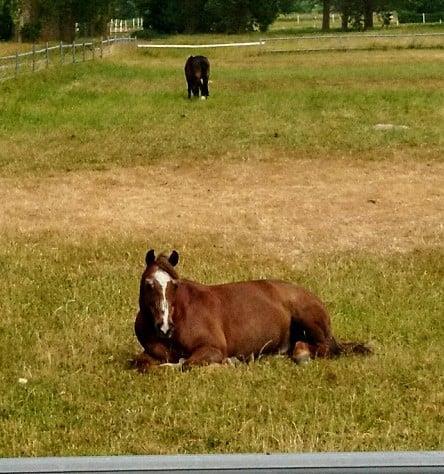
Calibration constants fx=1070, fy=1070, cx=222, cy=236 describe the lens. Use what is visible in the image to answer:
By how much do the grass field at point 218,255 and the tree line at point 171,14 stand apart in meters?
38.7

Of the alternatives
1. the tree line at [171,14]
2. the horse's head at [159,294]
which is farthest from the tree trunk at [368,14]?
the horse's head at [159,294]

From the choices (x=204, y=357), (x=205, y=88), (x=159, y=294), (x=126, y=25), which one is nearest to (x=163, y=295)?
(x=159, y=294)

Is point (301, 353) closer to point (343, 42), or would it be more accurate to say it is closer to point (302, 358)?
point (302, 358)

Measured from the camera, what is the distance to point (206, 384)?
5.87 meters

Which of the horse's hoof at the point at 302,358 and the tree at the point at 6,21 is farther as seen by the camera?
the tree at the point at 6,21

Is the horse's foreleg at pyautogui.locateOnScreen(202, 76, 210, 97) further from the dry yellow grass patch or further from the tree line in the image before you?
the tree line

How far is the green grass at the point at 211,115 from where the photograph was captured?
16438 mm

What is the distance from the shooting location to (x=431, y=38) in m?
56.7

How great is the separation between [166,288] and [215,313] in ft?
1.53

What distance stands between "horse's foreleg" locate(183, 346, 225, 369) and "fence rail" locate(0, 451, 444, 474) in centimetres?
408

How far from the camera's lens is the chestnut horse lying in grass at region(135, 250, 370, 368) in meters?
6.06

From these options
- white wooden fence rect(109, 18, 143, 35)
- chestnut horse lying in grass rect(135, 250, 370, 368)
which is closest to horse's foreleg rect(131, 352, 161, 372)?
chestnut horse lying in grass rect(135, 250, 370, 368)

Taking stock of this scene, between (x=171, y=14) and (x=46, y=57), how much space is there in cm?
4669

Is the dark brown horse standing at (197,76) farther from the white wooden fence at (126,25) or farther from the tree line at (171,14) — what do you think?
the white wooden fence at (126,25)
